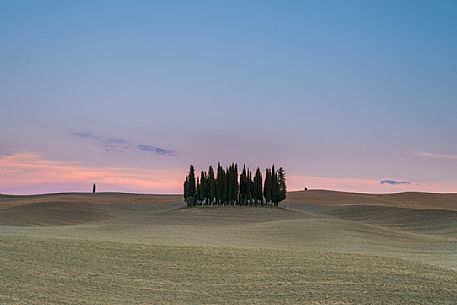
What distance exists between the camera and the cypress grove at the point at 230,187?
206 ft

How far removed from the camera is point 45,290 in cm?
1555

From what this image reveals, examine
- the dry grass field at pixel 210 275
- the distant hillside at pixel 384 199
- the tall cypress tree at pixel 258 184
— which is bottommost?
the dry grass field at pixel 210 275

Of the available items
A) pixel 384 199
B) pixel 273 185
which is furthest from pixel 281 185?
pixel 384 199

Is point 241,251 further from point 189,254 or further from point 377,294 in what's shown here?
point 377,294

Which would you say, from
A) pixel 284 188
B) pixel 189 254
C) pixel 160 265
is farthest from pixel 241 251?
pixel 284 188

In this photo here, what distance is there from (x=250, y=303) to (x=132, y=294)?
3614mm

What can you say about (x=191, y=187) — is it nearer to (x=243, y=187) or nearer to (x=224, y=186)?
(x=224, y=186)

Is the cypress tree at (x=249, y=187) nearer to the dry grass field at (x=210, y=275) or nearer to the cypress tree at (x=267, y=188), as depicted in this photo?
the cypress tree at (x=267, y=188)

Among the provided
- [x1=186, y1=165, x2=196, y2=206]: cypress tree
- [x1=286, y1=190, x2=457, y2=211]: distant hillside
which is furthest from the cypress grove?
[x1=286, y1=190, x2=457, y2=211]: distant hillside

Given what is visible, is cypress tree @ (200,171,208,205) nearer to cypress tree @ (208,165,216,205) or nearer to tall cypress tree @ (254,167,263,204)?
cypress tree @ (208,165,216,205)

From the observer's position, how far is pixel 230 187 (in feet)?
206

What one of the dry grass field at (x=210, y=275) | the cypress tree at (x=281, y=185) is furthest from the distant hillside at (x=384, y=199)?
the dry grass field at (x=210, y=275)

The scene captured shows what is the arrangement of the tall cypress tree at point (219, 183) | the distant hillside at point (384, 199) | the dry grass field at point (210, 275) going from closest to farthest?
Answer: the dry grass field at point (210, 275), the tall cypress tree at point (219, 183), the distant hillside at point (384, 199)

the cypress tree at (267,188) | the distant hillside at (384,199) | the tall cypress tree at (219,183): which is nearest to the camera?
the tall cypress tree at (219,183)
